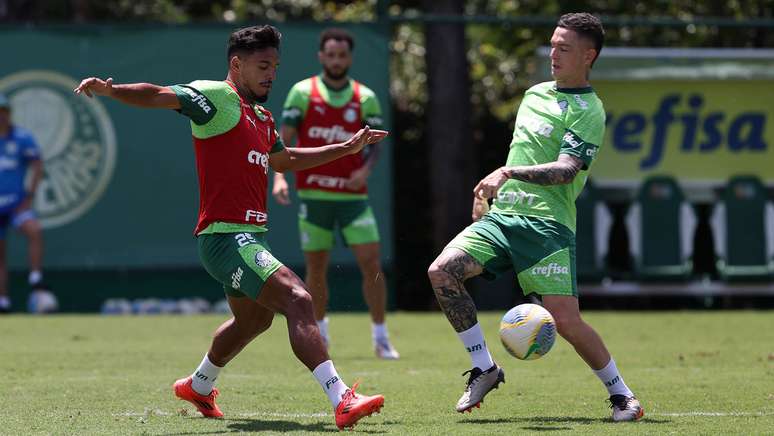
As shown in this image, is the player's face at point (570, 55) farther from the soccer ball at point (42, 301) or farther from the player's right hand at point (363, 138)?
the soccer ball at point (42, 301)

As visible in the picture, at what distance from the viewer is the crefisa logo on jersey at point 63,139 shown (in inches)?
639

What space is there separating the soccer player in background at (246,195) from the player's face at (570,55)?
3.55 ft

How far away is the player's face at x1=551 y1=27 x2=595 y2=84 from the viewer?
761 centimetres

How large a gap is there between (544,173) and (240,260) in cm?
166

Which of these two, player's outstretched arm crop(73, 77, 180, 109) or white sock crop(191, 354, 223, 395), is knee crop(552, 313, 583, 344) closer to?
white sock crop(191, 354, 223, 395)

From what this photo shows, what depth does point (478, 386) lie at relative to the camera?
7.41 meters

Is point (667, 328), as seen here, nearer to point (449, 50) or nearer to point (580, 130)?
point (449, 50)

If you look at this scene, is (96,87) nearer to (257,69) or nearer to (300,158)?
(257,69)

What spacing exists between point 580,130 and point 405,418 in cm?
183

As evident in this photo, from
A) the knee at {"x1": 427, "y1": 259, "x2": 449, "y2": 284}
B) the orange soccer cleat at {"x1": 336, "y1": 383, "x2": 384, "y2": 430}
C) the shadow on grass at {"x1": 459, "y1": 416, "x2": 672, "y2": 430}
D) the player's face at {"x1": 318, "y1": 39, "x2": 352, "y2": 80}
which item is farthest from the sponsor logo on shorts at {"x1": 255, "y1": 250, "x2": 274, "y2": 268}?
the player's face at {"x1": 318, "y1": 39, "x2": 352, "y2": 80}

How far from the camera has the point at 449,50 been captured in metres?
17.4

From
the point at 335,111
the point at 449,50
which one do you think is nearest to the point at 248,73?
the point at 335,111

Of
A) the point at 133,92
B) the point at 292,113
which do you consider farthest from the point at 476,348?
the point at 292,113

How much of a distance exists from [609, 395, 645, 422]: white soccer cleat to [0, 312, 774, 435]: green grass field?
9cm
